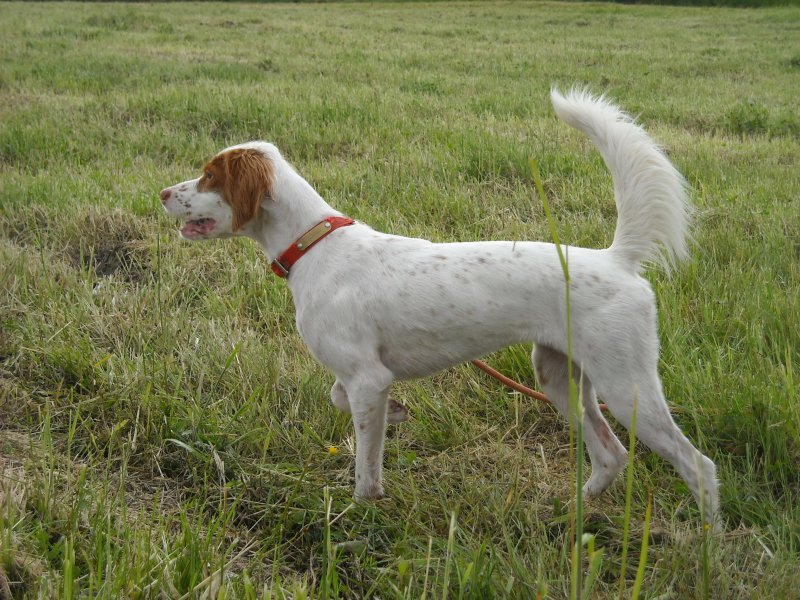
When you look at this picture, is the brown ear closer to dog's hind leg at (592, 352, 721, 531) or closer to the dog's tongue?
the dog's tongue

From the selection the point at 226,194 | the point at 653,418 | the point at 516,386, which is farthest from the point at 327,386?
the point at 653,418

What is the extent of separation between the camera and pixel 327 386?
3088 mm

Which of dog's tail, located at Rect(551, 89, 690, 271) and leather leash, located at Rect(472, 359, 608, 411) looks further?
leather leash, located at Rect(472, 359, 608, 411)

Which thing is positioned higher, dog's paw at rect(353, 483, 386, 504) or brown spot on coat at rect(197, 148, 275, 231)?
brown spot on coat at rect(197, 148, 275, 231)

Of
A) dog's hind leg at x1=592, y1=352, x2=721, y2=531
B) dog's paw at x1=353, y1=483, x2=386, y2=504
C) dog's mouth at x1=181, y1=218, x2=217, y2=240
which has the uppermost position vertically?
dog's mouth at x1=181, y1=218, x2=217, y2=240

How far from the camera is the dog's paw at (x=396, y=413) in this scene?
2.76 meters

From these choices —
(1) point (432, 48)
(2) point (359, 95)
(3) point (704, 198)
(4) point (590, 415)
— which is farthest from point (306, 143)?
(1) point (432, 48)

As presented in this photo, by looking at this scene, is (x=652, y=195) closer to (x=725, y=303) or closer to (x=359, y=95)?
(x=725, y=303)

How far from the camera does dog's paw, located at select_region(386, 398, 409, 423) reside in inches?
109

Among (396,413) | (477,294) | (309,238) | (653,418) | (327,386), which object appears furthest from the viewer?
(327,386)

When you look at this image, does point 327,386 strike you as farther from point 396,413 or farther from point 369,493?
point 369,493

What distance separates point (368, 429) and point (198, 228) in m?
1.01

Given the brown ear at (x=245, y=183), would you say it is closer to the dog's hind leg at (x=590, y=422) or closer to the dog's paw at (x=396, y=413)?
the dog's paw at (x=396, y=413)

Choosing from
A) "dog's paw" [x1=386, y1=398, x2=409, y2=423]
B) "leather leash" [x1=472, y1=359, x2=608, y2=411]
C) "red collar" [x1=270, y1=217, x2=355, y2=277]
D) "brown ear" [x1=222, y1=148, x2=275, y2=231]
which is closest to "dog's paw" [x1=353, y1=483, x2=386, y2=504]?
"dog's paw" [x1=386, y1=398, x2=409, y2=423]
